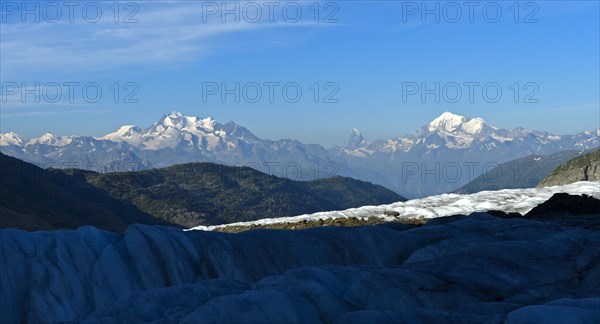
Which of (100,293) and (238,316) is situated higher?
(238,316)

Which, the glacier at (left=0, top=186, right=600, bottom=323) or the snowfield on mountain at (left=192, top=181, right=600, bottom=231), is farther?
the snowfield on mountain at (left=192, top=181, right=600, bottom=231)

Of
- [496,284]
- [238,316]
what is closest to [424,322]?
[238,316]

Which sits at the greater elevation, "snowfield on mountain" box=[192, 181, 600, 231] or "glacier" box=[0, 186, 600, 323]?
"glacier" box=[0, 186, 600, 323]

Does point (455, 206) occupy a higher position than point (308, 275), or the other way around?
point (308, 275)

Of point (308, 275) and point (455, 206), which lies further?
point (455, 206)

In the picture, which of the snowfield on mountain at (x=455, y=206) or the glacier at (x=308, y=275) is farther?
the snowfield on mountain at (x=455, y=206)

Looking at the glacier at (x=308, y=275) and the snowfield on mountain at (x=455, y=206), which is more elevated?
the glacier at (x=308, y=275)

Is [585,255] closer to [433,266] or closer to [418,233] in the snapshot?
[433,266]

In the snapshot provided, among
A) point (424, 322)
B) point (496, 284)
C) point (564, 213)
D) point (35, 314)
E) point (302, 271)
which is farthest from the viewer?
point (564, 213)
